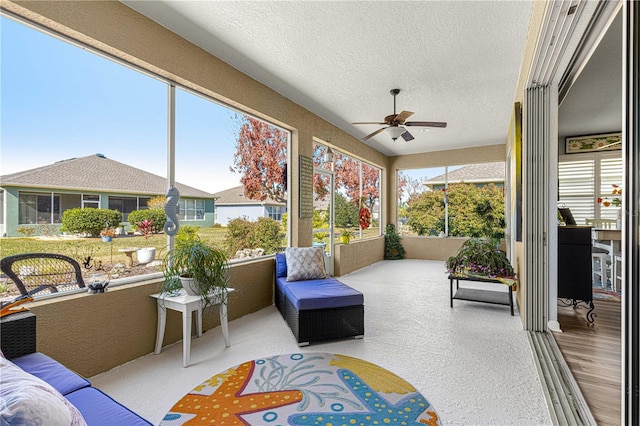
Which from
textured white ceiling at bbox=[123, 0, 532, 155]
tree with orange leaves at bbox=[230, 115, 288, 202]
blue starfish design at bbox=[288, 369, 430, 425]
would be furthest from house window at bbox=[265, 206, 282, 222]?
blue starfish design at bbox=[288, 369, 430, 425]

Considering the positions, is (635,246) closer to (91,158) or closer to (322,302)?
(322,302)

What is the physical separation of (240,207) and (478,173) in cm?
633

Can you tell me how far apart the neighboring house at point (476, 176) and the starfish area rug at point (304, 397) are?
21.5 ft

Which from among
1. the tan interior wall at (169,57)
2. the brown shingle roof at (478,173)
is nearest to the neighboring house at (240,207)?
the tan interior wall at (169,57)

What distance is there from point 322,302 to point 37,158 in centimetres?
254

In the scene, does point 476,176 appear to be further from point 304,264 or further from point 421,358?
point 421,358

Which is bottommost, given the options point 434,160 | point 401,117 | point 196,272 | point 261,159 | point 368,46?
point 196,272

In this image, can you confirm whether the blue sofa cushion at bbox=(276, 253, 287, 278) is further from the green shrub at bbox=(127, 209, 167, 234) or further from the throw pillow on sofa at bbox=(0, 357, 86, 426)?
the throw pillow on sofa at bbox=(0, 357, 86, 426)

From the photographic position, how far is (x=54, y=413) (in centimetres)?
86

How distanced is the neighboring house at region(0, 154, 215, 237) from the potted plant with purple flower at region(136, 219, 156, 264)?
15 cm

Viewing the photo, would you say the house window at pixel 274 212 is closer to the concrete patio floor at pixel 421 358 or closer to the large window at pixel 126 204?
the concrete patio floor at pixel 421 358

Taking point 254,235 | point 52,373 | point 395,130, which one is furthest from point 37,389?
point 395,130

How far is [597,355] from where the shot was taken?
2.63 metres

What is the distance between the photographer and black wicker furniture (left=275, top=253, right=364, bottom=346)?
9.91 feet
